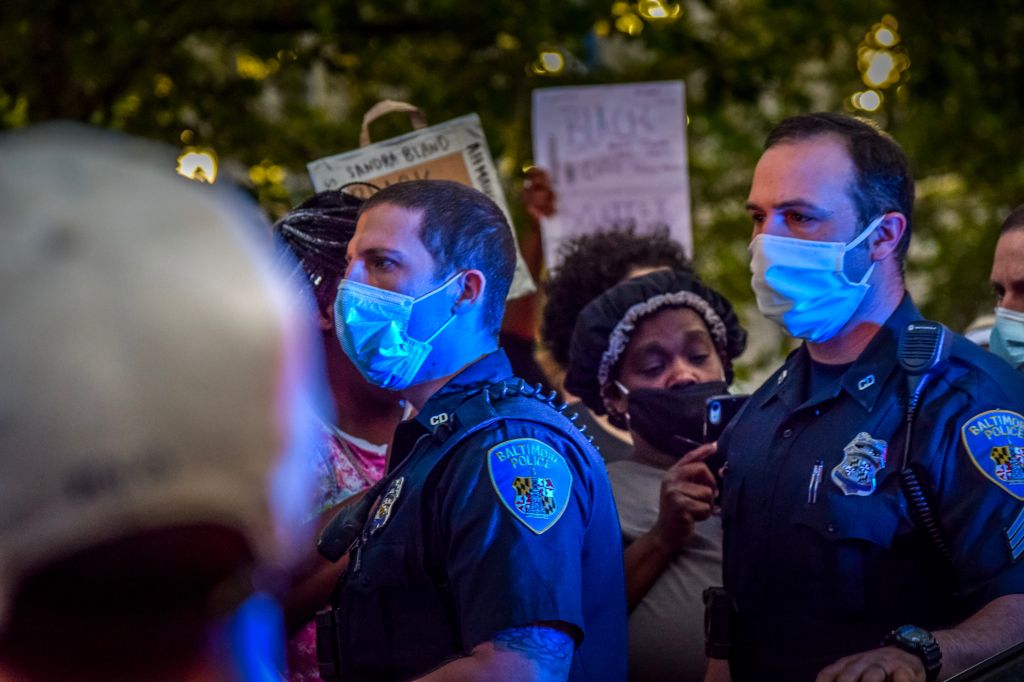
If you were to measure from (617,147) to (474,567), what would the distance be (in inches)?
133

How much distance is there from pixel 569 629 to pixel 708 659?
0.91 meters

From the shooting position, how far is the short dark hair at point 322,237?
3.61 m

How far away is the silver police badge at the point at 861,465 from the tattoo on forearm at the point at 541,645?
0.68 m

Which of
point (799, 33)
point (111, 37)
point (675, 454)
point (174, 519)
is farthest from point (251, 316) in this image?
point (799, 33)

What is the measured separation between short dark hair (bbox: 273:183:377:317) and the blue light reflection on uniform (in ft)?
8.13

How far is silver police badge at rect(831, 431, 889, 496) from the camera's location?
8.87ft

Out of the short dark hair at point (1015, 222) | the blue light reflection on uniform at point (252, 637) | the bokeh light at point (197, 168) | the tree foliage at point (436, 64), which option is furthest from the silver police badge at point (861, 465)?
the tree foliage at point (436, 64)

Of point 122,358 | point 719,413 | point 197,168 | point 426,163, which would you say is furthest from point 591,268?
point 122,358

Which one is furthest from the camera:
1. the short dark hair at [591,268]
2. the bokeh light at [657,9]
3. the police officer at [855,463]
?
the bokeh light at [657,9]

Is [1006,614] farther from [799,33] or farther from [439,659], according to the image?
[799,33]

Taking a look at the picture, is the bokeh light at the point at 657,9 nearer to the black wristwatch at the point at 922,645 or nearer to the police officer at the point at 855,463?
the police officer at the point at 855,463

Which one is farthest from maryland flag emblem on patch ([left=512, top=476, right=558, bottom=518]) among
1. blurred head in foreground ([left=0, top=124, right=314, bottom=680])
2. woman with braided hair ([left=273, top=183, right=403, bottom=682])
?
blurred head in foreground ([left=0, top=124, right=314, bottom=680])

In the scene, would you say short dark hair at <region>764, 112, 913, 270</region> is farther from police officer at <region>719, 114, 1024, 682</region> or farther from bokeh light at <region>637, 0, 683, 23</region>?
bokeh light at <region>637, 0, 683, 23</region>

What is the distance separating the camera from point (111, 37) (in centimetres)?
663
